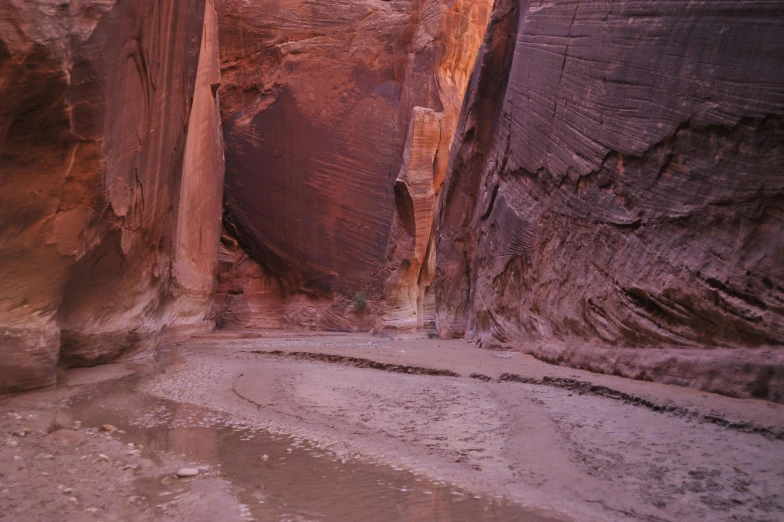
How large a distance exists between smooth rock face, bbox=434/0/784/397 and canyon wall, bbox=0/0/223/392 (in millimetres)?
4135

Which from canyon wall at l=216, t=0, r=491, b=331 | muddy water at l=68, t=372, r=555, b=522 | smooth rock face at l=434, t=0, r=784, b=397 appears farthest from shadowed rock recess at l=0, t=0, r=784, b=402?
canyon wall at l=216, t=0, r=491, b=331

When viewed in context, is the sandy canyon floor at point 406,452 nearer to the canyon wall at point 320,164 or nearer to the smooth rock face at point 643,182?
the smooth rock face at point 643,182

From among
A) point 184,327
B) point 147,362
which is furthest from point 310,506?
point 184,327

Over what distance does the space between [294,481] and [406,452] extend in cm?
68

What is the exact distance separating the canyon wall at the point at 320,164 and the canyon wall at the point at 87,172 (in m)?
10.6

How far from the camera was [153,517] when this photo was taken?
258 cm

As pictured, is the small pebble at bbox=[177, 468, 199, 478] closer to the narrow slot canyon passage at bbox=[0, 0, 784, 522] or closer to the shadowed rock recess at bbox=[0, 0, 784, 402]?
the narrow slot canyon passage at bbox=[0, 0, 784, 522]

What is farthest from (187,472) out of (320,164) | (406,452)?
(320,164)

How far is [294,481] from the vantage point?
3100 mm

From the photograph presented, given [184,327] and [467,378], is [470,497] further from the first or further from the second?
[184,327]

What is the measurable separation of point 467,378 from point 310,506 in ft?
9.21

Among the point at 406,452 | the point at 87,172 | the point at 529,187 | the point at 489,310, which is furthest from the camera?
the point at 489,310

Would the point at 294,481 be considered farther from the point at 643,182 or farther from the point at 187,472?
the point at 643,182

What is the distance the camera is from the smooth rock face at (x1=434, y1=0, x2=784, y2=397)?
3.69 metres
